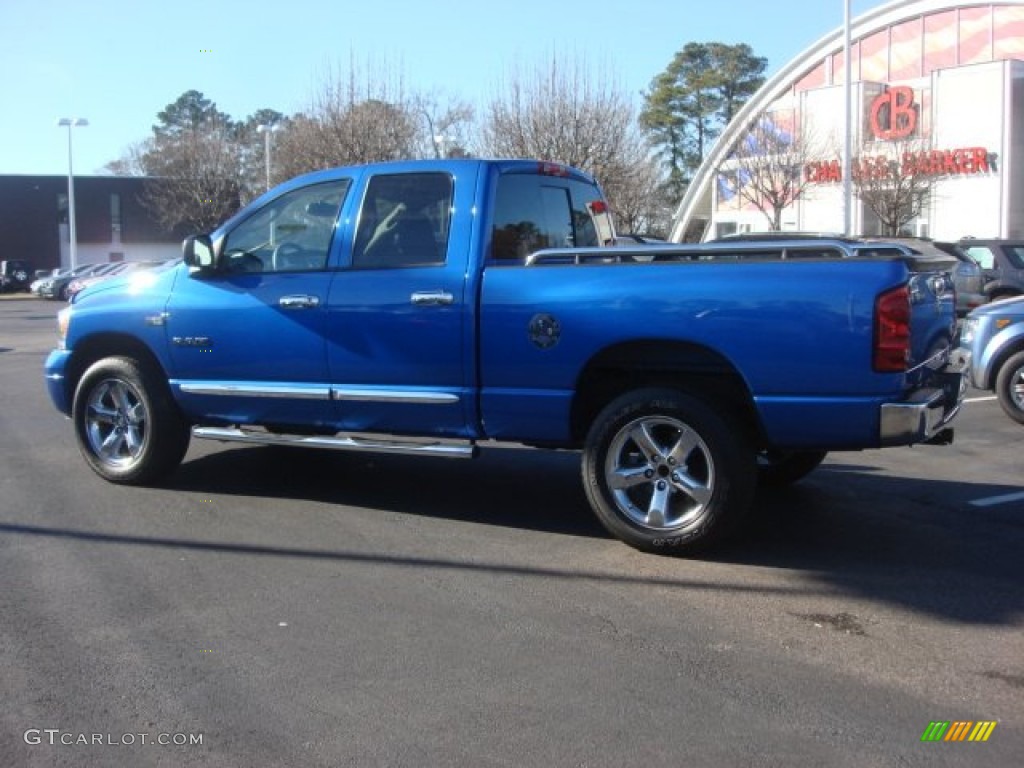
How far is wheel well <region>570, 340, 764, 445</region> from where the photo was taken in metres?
5.46

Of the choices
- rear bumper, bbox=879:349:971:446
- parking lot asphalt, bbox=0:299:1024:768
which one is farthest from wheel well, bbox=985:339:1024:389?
rear bumper, bbox=879:349:971:446

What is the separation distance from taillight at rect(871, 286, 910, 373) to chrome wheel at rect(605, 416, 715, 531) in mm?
996

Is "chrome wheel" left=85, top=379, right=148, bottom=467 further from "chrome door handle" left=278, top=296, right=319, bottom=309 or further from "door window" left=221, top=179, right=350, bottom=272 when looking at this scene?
"chrome door handle" left=278, top=296, right=319, bottom=309

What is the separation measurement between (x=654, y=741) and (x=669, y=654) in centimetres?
77

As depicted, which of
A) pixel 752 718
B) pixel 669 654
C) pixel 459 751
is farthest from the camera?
pixel 669 654

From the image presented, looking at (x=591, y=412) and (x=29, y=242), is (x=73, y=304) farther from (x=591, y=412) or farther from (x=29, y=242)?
(x=29, y=242)

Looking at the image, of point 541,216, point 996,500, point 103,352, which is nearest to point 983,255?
point 996,500

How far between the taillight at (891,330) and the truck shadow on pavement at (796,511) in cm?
111

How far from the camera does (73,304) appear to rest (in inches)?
292

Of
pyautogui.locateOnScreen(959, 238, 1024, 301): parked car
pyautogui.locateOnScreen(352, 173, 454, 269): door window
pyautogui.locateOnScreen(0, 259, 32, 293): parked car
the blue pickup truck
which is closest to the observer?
the blue pickup truck

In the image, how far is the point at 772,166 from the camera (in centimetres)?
3550

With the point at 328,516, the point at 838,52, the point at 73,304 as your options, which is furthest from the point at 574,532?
the point at 838,52

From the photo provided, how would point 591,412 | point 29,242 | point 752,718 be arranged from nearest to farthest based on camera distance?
point 752,718 → point 591,412 → point 29,242

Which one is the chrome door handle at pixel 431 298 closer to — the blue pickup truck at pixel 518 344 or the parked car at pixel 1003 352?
the blue pickup truck at pixel 518 344
